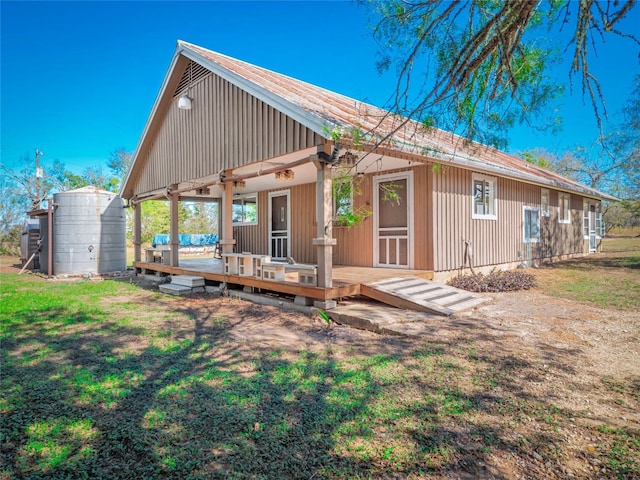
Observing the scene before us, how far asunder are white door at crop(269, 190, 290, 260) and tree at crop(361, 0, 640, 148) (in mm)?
7855

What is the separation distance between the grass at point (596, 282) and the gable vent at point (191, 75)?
9465 mm

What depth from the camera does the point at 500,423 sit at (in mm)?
2455

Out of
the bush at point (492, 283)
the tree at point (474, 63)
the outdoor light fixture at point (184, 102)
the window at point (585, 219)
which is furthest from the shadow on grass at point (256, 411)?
the window at point (585, 219)

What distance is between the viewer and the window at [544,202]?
476 inches

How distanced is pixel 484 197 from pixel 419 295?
4610 millimetres

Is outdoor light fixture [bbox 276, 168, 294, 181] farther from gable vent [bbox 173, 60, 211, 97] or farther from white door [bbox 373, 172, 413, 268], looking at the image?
gable vent [bbox 173, 60, 211, 97]

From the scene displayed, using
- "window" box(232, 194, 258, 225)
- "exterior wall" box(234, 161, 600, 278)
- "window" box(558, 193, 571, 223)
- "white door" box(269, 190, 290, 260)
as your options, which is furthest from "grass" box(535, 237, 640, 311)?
"window" box(232, 194, 258, 225)

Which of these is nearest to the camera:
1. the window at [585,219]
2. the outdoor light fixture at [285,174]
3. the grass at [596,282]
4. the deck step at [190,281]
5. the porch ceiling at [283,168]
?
the grass at [596,282]

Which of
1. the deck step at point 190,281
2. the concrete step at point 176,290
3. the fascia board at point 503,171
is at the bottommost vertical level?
the concrete step at point 176,290

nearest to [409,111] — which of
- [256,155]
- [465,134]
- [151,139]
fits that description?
[465,134]

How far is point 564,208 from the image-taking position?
45.3 ft

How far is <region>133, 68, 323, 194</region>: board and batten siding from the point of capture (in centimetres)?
657

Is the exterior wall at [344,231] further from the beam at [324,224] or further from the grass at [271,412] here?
the grass at [271,412]

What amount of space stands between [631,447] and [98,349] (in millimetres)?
4958
